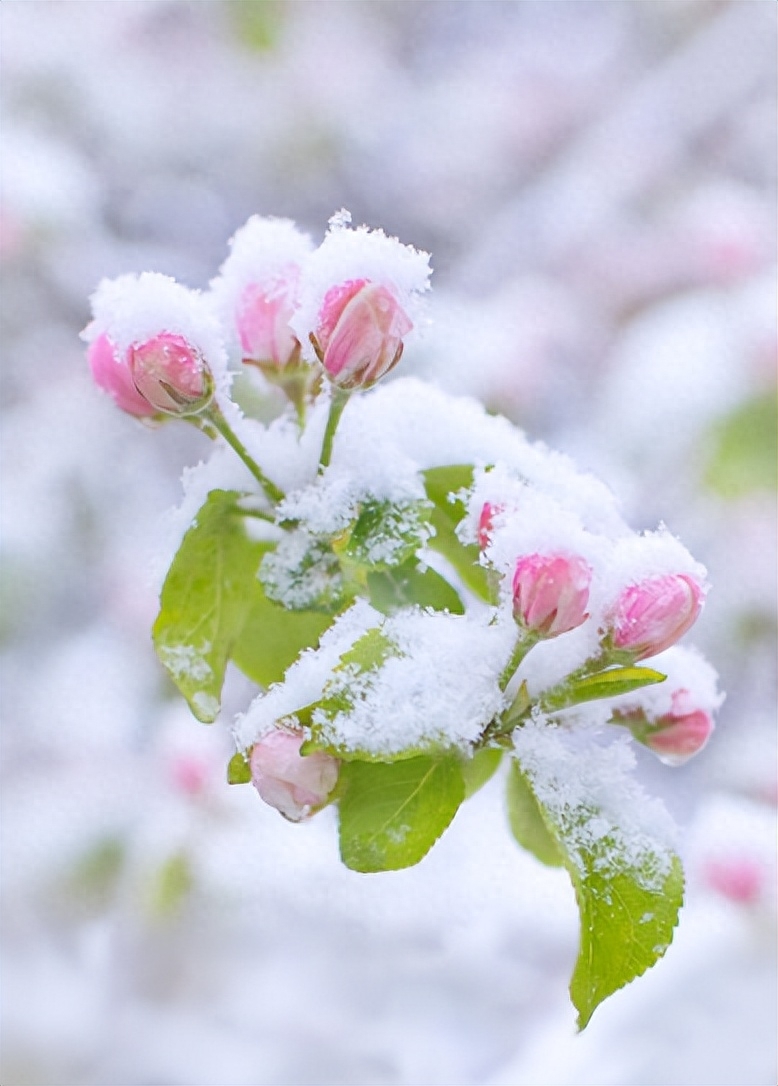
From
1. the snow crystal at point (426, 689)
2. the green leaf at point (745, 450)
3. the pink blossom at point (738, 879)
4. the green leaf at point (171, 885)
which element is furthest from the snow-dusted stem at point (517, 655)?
the green leaf at point (745, 450)

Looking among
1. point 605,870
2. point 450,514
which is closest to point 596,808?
point 605,870

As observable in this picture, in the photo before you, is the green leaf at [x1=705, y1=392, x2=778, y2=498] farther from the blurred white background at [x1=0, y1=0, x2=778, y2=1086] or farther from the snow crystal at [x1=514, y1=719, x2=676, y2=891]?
the snow crystal at [x1=514, y1=719, x2=676, y2=891]

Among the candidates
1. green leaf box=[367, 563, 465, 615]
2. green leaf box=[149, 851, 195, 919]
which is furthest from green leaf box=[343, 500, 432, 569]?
green leaf box=[149, 851, 195, 919]

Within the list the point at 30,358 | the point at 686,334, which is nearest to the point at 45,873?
the point at 30,358

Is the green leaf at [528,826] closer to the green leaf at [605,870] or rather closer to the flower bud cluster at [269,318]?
the green leaf at [605,870]

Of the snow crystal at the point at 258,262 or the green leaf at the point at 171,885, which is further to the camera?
the green leaf at the point at 171,885
